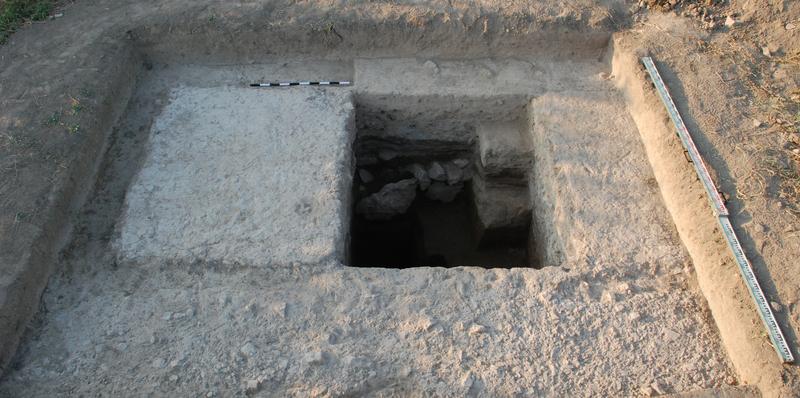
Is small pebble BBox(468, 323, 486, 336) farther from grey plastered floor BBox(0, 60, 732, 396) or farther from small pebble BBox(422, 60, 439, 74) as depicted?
small pebble BBox(422, 60, 439, 74)

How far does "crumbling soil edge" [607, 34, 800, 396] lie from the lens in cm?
286

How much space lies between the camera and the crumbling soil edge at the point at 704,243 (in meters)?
2.86

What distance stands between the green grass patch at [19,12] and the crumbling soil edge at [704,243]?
4615mm

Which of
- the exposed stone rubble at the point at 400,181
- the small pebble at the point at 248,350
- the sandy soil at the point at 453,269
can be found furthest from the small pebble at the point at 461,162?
the small pebble at the point at 248,350

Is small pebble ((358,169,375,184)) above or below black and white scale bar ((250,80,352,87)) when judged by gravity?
below

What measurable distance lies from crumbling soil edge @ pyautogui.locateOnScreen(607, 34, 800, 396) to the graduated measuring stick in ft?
0.11

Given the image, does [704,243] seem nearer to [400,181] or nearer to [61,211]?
[400,181]

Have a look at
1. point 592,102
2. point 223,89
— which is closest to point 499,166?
point 592,102

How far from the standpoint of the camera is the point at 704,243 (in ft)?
10.9

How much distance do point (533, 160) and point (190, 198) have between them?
241 cm

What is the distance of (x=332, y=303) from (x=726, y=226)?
87.6 inches

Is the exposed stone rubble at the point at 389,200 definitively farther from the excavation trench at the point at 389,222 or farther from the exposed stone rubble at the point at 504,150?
the exposed stone rubble at the point at 504,150

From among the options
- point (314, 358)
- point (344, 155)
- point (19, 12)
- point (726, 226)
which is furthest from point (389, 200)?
point (19, 12)

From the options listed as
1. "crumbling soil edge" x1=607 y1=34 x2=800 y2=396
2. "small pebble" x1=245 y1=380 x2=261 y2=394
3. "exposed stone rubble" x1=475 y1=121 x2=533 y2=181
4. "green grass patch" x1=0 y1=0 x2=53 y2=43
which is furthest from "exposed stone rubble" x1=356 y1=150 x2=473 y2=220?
"green grass patch" x1=0 y1=0 x2=53 y2=43
